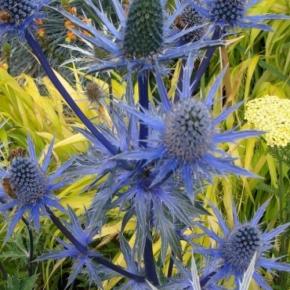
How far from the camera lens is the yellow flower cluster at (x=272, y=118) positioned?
58.9 inches

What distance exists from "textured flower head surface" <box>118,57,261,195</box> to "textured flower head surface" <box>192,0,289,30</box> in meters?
0.21

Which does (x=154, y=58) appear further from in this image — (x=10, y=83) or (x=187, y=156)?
(x=10, y=83)

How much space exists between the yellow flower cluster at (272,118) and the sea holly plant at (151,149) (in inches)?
9.0

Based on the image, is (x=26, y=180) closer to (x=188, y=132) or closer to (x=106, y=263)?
(x=106, y=263)

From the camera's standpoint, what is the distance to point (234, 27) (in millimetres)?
A: 1211

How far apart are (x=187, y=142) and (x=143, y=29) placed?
22 cm

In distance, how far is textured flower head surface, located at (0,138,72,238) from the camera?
1235 millimetres

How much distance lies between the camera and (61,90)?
106 centimetres

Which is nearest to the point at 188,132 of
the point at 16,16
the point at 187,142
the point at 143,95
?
the point at 187,142

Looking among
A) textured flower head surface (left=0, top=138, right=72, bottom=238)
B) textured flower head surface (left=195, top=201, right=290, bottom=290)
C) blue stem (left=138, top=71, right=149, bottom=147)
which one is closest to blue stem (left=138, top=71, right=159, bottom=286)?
blue stem (left=138, top=71, right=149, bottom=147)

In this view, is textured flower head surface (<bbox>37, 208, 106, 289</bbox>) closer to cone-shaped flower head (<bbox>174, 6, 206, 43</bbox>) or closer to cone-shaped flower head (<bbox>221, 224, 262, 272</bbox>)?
cone-shaped flower head (<bbox>221, 224, 262, 272</bbox>)

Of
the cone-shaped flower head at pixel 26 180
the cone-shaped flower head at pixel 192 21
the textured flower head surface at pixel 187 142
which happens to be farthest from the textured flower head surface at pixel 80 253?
the cone-shaped flower head at pixel 192 21

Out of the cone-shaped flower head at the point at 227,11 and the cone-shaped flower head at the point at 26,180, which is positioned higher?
the cone-shaped flower head at the point at 227,11

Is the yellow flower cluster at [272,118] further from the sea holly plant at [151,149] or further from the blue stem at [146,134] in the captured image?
the blue stem at [146,134]
